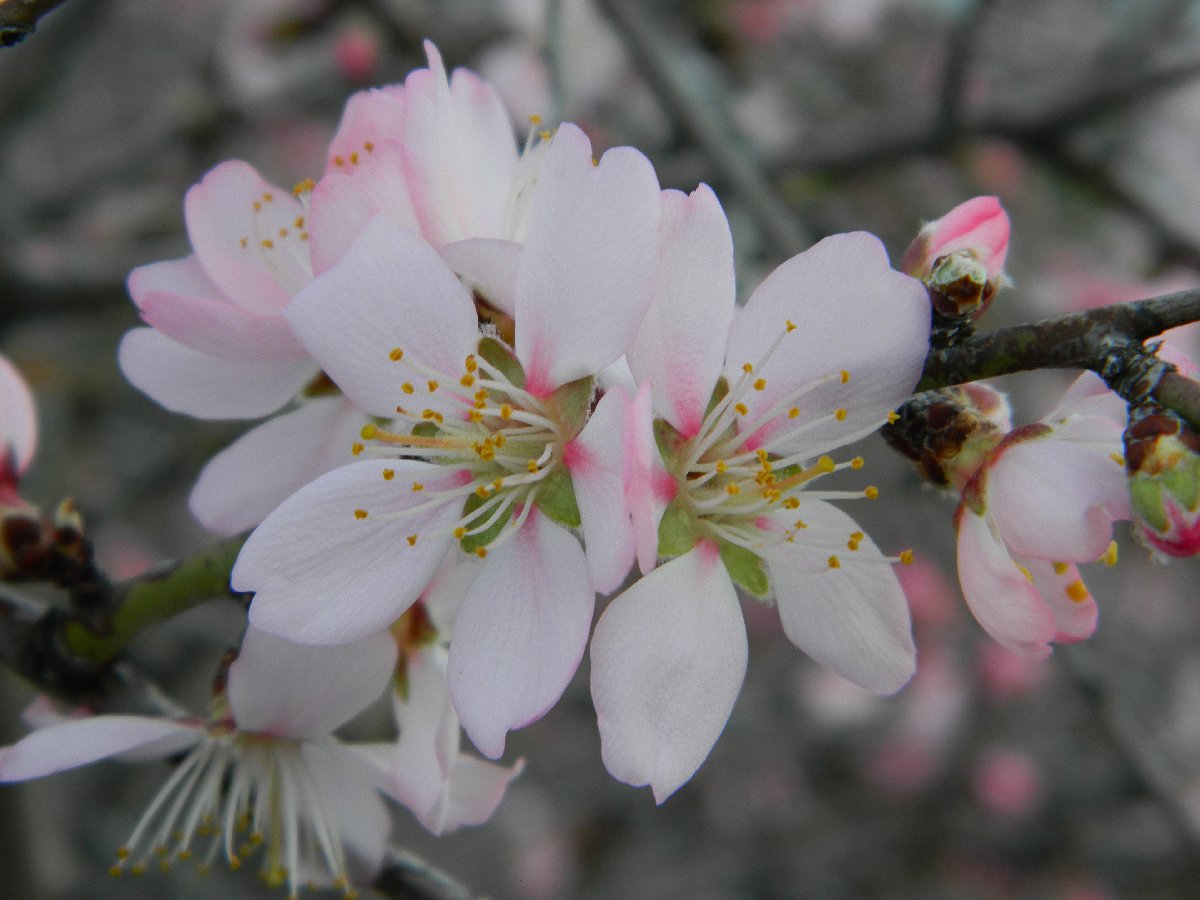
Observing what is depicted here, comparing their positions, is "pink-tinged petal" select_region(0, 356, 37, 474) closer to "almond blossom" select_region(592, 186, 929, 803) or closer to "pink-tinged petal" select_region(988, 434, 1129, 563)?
"almond blossom" select_region(592, 186, 929, 803)

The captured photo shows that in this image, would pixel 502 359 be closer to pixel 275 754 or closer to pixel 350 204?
pixel 350 204

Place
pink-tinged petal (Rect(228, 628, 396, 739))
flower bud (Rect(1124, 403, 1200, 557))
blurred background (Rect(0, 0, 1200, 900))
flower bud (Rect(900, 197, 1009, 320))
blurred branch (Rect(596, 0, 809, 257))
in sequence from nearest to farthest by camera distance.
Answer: flower bud (Rect(1124, 403, 1200, 557)), flower bud (Rect(900, 197, 1009, 320)), pink-tinged petal (Rect(228, 628, 396, 739)), blurred branch (Rect(596, 0, 809, 257)), blurred background (Rect(0, 0, 1200, 900))

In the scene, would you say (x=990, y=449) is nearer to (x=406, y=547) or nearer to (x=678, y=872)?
(x=406, y=547)

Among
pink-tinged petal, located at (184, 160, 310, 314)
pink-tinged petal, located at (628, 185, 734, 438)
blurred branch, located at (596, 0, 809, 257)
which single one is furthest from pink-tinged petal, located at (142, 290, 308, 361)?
blurred branch, located at (596, 0, 809, 257)

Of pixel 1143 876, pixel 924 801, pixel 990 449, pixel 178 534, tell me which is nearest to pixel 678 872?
pixel 924 801

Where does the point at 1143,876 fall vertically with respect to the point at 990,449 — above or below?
below

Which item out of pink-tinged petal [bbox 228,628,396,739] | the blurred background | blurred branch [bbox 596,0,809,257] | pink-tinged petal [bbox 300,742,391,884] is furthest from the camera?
the blurred background
